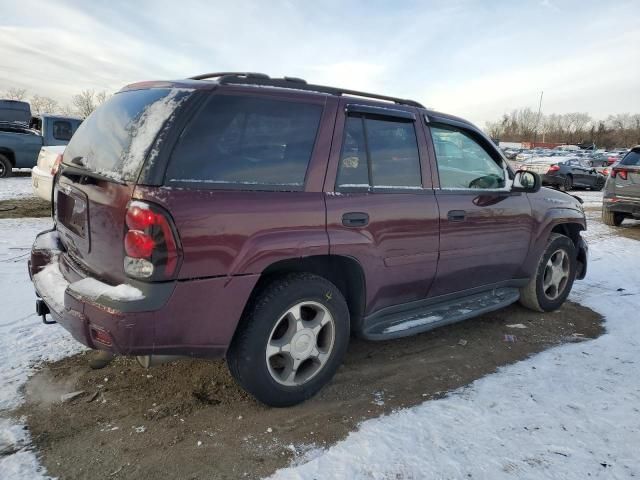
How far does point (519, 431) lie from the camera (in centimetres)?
263

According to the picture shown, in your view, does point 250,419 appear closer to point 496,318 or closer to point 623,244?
point 496,318

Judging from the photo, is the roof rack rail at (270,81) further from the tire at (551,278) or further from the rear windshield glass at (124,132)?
the tire at (551,278)

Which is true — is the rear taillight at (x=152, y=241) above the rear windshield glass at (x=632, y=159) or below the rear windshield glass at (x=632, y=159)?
below

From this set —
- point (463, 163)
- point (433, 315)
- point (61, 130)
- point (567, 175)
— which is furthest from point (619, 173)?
point (61, 130)

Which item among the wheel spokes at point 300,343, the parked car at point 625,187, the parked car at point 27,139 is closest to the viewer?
the wheel spokes at point 300,343

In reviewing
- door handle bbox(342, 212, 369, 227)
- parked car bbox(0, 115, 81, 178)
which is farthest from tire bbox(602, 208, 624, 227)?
parked car bbox(0, 115, 81, 178)

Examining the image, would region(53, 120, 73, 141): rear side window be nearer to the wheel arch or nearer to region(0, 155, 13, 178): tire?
region(0, 155, 13, 178): tire

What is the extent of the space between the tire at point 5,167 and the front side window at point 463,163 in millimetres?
12533

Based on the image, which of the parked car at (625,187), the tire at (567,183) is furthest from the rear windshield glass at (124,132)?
the tire at (567,183)

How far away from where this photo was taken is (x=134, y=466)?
7.44 feet

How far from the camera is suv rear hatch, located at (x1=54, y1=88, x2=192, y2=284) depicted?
7.66ft

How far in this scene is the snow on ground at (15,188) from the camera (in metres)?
9.85

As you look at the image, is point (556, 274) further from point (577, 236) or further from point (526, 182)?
point (526, 182)

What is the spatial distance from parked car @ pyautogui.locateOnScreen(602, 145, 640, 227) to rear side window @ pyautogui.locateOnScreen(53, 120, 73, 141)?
13396mm
